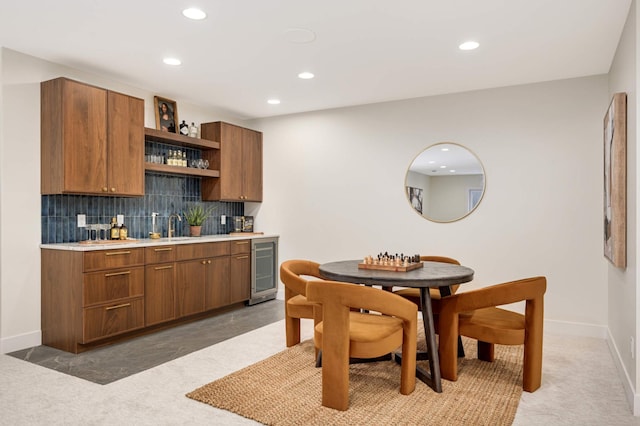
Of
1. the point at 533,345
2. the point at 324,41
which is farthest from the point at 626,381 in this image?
the point at 324,41

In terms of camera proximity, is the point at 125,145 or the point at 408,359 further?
the point at 125,145

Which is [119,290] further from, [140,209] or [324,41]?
[324,41]

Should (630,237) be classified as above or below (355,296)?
above

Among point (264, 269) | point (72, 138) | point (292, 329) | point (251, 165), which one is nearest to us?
point (292, 329)

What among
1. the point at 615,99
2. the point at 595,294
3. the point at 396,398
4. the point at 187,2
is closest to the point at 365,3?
the point at 187,2

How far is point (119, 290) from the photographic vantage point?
402cm

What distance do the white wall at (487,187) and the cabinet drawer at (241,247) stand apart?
69 centimetres

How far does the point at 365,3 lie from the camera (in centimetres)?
294

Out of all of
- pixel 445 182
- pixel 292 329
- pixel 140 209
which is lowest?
pixel 292 329

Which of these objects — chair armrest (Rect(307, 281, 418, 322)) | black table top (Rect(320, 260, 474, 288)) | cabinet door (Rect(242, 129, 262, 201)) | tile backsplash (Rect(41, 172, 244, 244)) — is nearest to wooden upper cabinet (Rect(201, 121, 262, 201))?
cabinet door (Rect(242, 129, 262, 201))

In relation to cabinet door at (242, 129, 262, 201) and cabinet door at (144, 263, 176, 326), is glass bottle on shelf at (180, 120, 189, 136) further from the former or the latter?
cabinet door at (144, 263, 176, 326)

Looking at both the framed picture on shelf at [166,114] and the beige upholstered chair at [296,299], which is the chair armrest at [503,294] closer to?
the beige upholstered chair at [296,299]

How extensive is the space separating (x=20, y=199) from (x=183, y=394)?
2373 mm

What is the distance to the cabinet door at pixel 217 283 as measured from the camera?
5031mm
